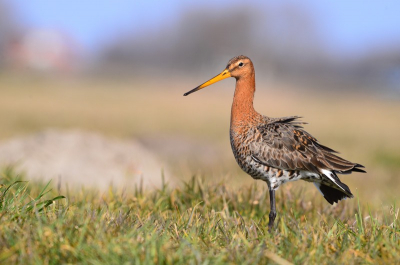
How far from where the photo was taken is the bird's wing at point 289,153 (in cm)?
581

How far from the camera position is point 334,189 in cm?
613

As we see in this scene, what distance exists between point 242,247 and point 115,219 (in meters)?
0.96

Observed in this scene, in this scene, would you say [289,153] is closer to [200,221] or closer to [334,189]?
[334,189]

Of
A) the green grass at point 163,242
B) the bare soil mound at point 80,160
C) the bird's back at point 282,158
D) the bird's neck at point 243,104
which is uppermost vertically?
the bird's neck at point 243,104

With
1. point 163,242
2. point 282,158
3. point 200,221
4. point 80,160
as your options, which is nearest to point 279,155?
point 282,158

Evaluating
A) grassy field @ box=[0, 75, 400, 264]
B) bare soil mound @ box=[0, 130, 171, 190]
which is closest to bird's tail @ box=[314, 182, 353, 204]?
grassy field @ box=[0, 75, 400, 264]

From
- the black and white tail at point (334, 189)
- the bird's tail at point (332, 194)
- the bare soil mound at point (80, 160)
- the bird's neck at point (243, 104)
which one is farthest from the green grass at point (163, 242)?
the bare soil mound at point (80, 160)

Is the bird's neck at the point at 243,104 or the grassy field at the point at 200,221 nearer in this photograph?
the grassy field at the point at 200,221

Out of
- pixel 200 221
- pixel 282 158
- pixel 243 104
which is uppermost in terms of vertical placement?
pixel 243 104

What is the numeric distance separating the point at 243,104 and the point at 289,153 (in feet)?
2.55

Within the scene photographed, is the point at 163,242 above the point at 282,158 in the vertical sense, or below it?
below

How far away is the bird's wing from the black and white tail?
70 millimetres

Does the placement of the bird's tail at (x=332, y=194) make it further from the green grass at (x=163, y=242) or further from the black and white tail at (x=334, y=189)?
the green grass at (x=163, y=242)

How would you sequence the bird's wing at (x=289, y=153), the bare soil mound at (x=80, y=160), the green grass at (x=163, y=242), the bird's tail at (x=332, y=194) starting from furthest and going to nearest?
the bare soil mound at (x=80, y=160)
the bird's tail at (x=332, y=194)
the bird's wing at (x=289, y=153)
the green grass at (x=163, y=242)
